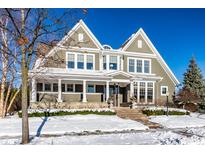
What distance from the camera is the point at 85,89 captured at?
21.5 meters

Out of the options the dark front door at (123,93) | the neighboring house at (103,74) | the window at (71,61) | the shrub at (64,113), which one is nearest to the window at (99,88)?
the neighboring house at (103,74)

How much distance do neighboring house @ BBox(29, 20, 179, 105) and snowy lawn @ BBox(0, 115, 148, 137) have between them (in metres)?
4.38

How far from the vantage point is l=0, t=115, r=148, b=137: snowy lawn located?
12.8 meters

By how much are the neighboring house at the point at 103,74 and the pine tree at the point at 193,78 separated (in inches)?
130

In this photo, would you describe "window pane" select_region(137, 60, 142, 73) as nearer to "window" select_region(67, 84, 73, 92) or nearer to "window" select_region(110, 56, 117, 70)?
"window" select_region(110, 56, 117, 70)

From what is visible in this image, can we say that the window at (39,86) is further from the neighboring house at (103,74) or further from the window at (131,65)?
the window at (131,65)

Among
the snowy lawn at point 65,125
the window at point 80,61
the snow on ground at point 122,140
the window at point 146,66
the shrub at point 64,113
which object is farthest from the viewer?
the window at point 146,66

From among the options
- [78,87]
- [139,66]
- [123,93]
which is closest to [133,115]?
[78,87]

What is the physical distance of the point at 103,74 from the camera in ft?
72.8

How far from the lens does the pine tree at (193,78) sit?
2872 centimetres

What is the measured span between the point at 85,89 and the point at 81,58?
3.05 m

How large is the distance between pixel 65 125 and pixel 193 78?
19125 mm
